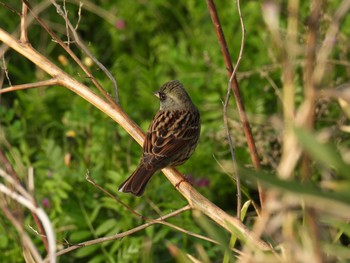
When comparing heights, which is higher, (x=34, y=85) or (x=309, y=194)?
(x=309, y=194)

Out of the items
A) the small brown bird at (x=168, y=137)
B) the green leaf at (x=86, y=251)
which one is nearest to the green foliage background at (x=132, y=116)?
the green leaf at (x=86, y=251)

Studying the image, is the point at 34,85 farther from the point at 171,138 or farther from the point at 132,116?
the point at 132,116

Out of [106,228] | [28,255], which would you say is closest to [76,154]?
[106,228]

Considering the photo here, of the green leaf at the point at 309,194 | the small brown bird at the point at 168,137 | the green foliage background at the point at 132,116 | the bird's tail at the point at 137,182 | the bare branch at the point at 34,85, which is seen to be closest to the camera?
the green leaf at the point at 309,194

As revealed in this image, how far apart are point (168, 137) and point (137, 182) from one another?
64cm

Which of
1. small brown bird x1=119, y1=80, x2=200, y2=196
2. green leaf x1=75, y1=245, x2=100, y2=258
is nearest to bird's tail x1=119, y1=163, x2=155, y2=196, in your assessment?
small brown bird x1=119, y1=80, x2=200, y2=196

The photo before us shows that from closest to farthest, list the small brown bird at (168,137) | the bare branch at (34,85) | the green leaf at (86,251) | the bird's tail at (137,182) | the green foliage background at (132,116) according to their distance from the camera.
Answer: the bare branch at (34,85) < the bird's tail at (137,182) < the small brown bird at (168,137) < the green leaf at (86,251) < the green foliage background at (132,116)

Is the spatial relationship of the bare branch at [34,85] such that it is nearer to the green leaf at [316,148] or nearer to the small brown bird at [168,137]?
the small brown bird at [168,137]

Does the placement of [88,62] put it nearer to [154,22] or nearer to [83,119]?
[83,119]

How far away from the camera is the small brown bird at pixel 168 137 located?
4207 mm

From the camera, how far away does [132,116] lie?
5.52 metres

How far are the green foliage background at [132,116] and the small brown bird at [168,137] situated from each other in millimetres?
250

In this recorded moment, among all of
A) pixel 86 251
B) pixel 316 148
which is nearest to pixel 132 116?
pixel 86 251

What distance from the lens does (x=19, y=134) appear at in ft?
17.5
